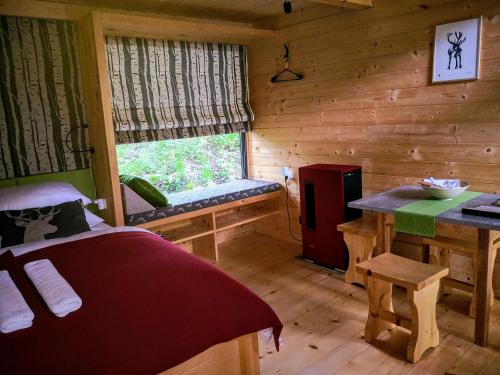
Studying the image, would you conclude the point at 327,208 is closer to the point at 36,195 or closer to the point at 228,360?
the point at 228,360

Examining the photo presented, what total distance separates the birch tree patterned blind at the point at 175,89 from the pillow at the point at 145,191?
37cm

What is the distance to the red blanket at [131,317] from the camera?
1.36 meters

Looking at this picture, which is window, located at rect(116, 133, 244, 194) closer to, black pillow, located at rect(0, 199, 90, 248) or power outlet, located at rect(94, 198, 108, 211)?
power outlet, located at rect(94, 198, 108, 211)

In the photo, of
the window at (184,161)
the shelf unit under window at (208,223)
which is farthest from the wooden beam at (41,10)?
the shelf unit under window at (208,223)

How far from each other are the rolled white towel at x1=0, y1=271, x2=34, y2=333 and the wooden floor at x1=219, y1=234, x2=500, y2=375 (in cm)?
120

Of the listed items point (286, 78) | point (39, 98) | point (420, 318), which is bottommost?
point (420, 318)

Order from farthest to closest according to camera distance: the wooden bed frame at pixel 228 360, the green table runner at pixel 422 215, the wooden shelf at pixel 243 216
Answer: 1. the wooden shelf at pixel 243 216
2. the green table runner at pixel 422 215
3. the wooden bed frame at pixel 228 360

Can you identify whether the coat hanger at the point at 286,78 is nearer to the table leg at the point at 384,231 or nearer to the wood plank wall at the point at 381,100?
the wood plank wall at the point at 381,100

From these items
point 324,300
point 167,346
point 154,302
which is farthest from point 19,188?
point 324,300

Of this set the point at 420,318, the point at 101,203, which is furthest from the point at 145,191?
the point at 420,318

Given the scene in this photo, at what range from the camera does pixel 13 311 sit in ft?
5.20

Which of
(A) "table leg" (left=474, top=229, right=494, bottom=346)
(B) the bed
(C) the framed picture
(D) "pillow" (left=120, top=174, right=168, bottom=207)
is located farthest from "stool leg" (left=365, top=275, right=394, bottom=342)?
(D) "pillow" (left=120, top=174, right=168, bottom=207)

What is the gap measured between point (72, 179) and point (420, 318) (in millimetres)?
2649

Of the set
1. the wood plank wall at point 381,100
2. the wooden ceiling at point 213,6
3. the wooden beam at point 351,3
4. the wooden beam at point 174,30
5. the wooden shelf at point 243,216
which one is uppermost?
the wooden ceiling at point 213,6
